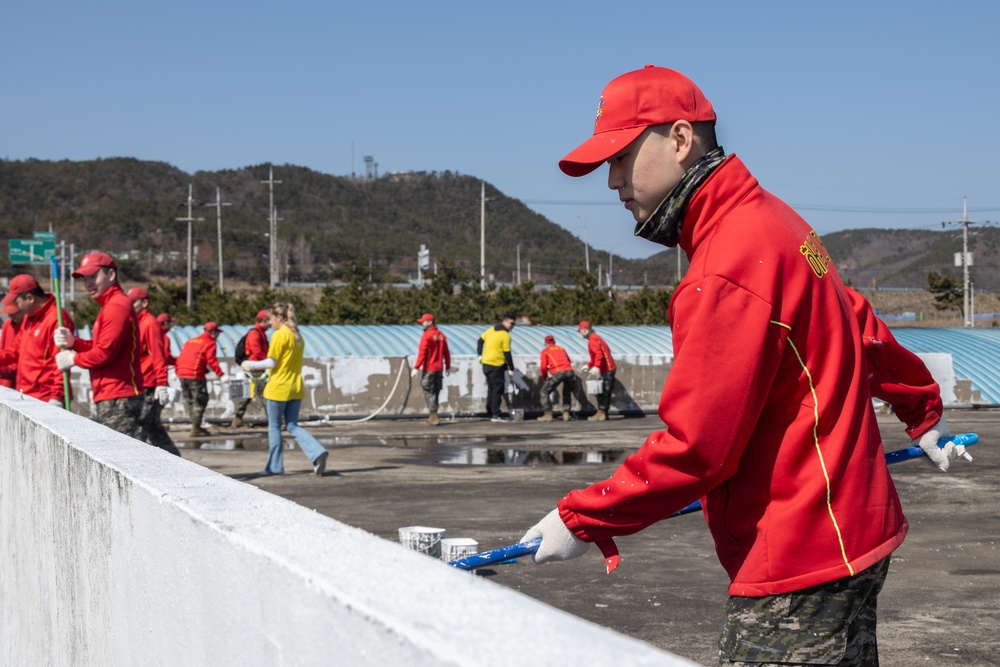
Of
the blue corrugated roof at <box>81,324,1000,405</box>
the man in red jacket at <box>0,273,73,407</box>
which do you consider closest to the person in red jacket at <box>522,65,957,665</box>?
the man in red jacket at <box>0,273,73,407</box>

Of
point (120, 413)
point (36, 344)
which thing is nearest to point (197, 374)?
point (36, 344)

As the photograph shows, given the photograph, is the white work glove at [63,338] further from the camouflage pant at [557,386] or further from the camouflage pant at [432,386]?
the camouflage pant at [557,386]

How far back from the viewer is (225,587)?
2482mm

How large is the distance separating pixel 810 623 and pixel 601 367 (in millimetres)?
21201

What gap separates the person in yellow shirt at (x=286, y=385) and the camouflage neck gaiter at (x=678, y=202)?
1045 centimetres

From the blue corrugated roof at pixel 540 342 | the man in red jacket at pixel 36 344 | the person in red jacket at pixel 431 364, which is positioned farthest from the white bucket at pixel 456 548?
the blue corrugated roof at pixel 540 342

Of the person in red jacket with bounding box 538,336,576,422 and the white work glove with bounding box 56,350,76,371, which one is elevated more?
the white work glove with bounding box 56,350,76,371

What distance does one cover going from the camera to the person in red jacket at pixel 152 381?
1114 centimetres

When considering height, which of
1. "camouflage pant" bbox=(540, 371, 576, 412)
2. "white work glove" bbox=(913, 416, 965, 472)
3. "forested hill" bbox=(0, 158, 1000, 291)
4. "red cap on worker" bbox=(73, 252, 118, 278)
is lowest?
"camouflage pant" bbox=(540, 371, 576, 412)

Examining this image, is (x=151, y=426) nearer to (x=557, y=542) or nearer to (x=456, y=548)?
(x=456, y=548)

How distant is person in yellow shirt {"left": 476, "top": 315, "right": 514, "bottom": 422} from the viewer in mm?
23422

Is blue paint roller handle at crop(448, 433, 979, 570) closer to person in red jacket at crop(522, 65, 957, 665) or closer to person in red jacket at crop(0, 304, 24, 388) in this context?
person in red jacket at crop(522, 65, 957, 665)

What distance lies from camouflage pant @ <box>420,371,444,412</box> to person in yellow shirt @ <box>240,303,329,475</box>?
851cm

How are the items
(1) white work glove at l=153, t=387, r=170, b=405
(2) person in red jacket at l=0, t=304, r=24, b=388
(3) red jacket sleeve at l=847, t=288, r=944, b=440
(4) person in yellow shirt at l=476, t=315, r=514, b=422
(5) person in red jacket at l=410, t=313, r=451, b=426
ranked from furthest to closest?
(4) person in yellow shirt at l=476, t=315, r=514, b=422
(5) person in red jacket at l=410, t=313, r=451, b=426
(2) person in red jacket at l=0, t=304, r=24, b=388
(1) white work glove at l=153, t=387, r=170, b=405
(3) red jacket sleeve at l=847, t=288, r=944, b=440
